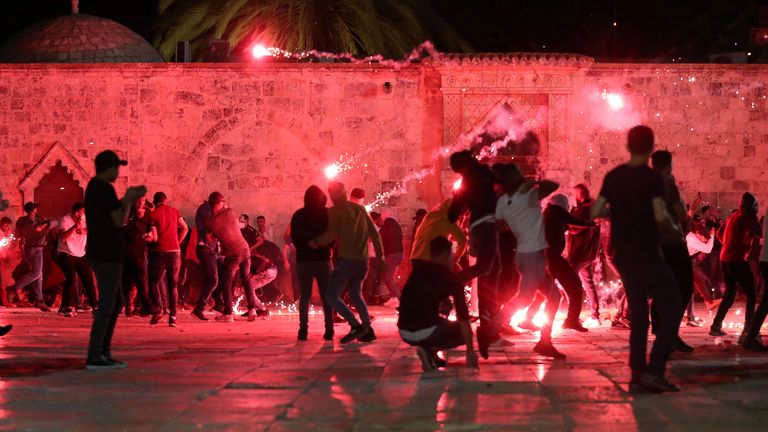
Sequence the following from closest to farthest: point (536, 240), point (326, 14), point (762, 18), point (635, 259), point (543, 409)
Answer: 1. point (543, 409)
2. point (635, 259)
3. point (536, 240)
4. point (762, 18)
5. point (326, 14)

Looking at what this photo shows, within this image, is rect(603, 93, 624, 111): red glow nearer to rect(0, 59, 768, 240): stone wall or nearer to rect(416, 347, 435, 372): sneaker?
rect(0, 59, 768, 240): stone wall

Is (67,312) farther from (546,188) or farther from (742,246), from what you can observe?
(742,246)

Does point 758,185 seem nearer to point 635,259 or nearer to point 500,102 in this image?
point 500,102

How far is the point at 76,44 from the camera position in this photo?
2750 centimetres

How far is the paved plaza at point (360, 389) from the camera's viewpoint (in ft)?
25.4

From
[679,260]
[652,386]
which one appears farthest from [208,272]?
[652,386]

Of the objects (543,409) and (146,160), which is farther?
(146,160)

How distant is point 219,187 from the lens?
2319 cm

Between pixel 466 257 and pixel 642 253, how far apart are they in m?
8.87

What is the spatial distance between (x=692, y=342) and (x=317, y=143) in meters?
11.4

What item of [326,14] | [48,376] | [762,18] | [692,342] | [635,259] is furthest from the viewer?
[326,14]

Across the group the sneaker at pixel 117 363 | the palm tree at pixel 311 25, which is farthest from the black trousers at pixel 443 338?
the palm tree at pixel 311 25

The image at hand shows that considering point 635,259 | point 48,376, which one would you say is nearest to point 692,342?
point 635,259

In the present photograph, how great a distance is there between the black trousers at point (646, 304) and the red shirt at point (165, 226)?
802 cm
